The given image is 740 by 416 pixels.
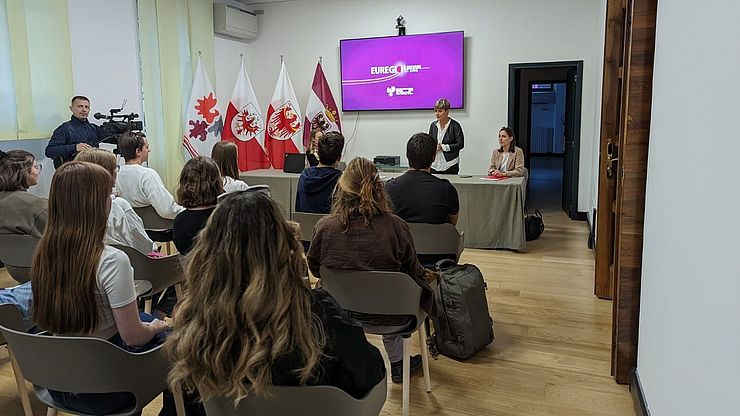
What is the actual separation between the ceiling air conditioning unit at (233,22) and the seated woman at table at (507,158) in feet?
12.8

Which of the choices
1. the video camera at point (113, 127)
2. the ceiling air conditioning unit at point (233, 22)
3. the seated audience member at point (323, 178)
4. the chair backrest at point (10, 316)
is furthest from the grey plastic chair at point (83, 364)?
the ceiling air conditioning unit at point (233, 22)

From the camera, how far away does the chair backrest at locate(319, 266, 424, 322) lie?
2299mm

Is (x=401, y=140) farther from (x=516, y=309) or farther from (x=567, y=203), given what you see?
(x=516, y=309)

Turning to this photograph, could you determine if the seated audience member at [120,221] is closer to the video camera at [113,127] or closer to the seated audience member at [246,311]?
the seated audience member at [246,311]

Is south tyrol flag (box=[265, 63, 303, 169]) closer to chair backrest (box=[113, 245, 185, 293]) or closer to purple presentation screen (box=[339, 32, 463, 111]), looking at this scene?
purple presentation screen (box=[339, 32, 463, 111])

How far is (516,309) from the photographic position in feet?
12.7

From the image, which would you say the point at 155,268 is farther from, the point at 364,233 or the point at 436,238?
the point at 436,238

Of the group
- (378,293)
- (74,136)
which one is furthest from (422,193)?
(74,136)

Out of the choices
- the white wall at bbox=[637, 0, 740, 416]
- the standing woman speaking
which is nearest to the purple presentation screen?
the standing woman speaking

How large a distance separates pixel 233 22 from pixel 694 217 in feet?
22.7

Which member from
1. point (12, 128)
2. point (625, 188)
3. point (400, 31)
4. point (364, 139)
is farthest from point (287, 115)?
point (625, 188)

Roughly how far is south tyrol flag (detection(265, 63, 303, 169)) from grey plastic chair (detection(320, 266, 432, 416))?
5384mm

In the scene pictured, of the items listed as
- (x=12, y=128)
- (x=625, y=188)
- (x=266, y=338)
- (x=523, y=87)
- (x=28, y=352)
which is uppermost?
(x=523, y=87)

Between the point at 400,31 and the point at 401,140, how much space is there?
1.39 m
